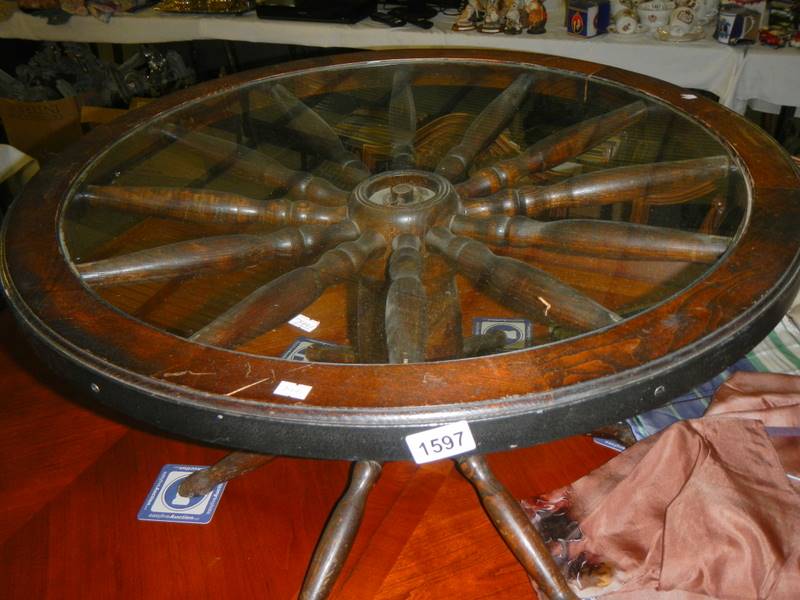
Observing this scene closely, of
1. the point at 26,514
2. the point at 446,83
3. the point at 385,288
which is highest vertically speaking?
the point at 446,83

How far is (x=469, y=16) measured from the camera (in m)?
2.33

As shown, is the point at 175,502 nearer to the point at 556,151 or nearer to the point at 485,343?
the point at 485,343

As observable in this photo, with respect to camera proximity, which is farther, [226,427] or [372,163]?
[372,163]

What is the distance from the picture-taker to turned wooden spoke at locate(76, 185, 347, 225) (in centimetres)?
99

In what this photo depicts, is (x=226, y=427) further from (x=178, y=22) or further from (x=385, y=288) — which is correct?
(x=178, y=22)

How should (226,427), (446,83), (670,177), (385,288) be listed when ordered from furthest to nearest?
(446,83)
(670,177)
(385,288)
(226,427)

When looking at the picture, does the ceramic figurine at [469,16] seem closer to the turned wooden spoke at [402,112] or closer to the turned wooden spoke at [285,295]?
the turned wooden spoke at [402,112]

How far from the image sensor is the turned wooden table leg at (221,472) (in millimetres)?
1162

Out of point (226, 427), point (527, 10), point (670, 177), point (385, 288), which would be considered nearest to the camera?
point (226, 427)

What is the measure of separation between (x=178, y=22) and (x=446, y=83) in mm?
1663

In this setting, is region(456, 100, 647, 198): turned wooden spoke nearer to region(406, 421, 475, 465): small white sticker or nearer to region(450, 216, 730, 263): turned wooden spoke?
region(450, 216, 730, 263): turned wooden spoke

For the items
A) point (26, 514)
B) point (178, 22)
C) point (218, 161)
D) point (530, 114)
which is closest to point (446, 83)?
point (530, 114)

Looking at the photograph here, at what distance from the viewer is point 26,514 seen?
1.24 meters

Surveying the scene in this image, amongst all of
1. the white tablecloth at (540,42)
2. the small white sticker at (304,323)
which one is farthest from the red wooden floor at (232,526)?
the white tablecloth at (540,42)
